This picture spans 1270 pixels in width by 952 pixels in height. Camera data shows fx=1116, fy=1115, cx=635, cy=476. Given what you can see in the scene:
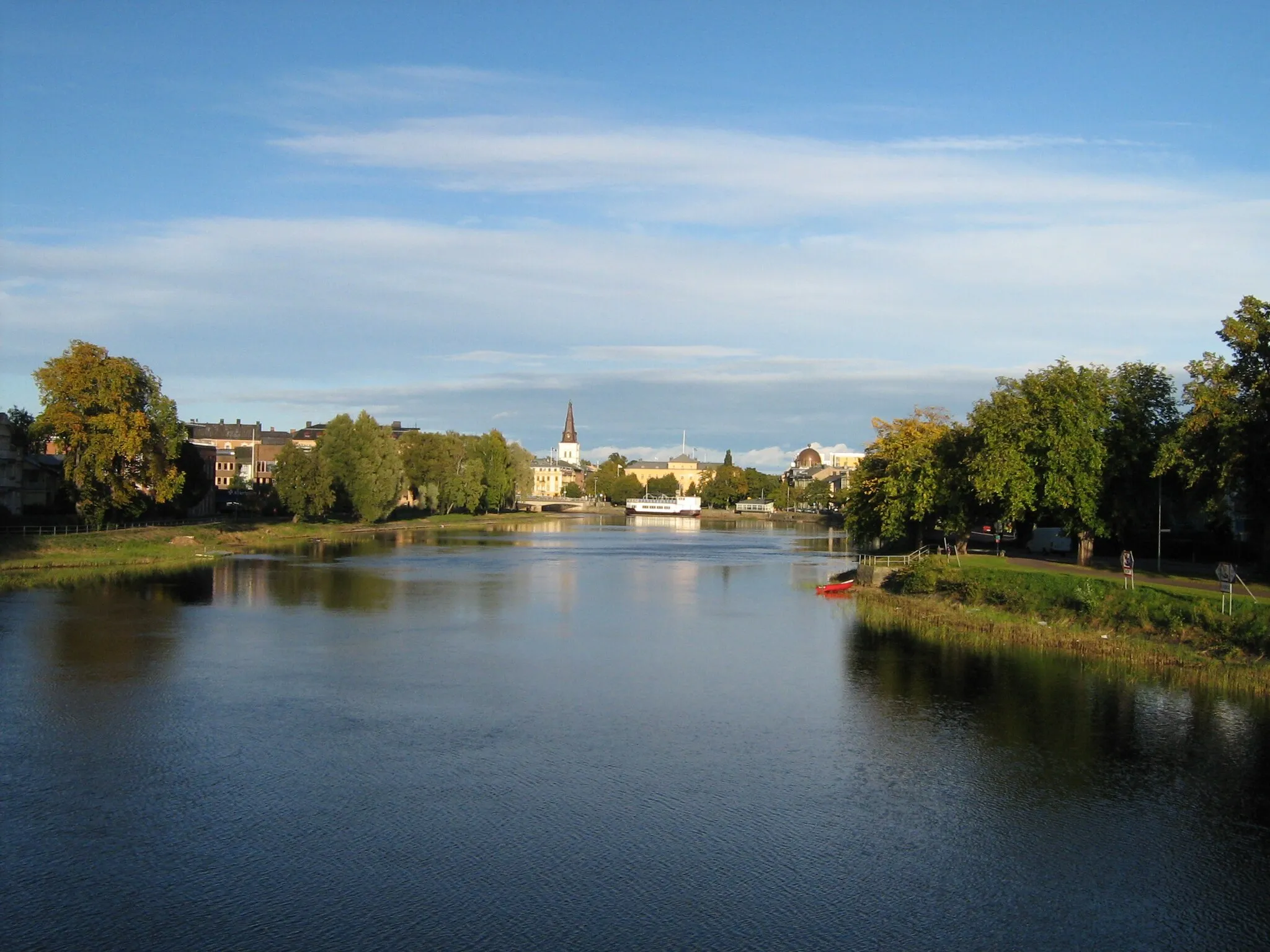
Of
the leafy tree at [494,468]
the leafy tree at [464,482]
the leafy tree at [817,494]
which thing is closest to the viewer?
the leafy tree at [464,482]

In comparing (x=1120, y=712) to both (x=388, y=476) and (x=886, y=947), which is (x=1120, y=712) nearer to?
(x=886, y=947)

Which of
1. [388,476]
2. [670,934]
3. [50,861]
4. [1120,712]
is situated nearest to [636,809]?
[670,934]

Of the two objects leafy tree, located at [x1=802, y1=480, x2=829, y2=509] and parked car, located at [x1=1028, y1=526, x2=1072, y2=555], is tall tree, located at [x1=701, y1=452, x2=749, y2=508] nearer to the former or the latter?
leafy tree, located at [x1=802, y1=480, x2=829, y2=509]

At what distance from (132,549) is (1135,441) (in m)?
47.2

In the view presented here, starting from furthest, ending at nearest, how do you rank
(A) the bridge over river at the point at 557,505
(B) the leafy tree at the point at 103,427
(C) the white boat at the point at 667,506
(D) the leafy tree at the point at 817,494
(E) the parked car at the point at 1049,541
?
(C) the white boat at the point at 667,506, (A) the bridge over river at the point at 557,505, (D) the leafy tree at the point at 817,494, (B) the leafy tree at the point at 103,427, (E) the parked car at the point at 1049,541

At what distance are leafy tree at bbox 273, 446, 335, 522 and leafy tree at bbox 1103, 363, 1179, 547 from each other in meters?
54.2

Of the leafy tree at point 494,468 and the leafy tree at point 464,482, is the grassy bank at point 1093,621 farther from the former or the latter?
the leafy tree at point 494,468

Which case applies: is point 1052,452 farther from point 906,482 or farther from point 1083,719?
point 1083,719

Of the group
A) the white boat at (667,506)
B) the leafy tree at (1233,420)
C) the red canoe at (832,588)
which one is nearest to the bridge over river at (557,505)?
the white boat at (667,506)

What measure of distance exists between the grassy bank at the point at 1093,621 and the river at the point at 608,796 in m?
1.59

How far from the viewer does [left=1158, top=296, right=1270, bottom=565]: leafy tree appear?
1328 inches

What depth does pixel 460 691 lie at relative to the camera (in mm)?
25781

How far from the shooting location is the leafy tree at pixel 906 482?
50.3 meters

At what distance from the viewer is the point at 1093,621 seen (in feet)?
106
